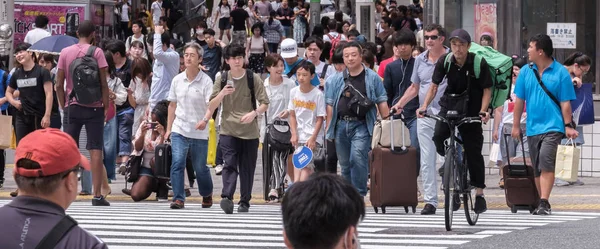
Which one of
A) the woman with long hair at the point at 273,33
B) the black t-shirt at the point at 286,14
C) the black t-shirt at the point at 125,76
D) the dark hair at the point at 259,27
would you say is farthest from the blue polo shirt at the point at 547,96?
the black t-shirt at the point at 286,14

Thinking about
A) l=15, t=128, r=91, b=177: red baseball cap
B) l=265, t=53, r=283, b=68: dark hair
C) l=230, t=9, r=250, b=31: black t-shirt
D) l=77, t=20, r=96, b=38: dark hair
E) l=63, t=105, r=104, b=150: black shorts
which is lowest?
l=63, t=105, r=104, b=150: black shorts

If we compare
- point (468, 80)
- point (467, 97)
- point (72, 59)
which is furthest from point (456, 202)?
point (72, 59)

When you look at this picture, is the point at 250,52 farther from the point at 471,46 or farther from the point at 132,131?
the point at 471,46

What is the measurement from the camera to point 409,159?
14.0 m

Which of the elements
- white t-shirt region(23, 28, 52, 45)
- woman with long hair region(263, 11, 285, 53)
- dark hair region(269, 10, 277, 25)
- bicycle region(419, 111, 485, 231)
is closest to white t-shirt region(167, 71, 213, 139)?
bicycle region(419, 111, 485, 231)

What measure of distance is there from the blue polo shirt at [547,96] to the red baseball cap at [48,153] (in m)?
8.73

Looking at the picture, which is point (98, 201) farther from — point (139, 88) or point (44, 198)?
point (44, 198)

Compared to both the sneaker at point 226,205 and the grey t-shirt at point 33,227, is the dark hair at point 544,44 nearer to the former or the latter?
the sneaker at point 226,205

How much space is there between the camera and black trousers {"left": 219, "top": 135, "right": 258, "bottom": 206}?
1387 cm

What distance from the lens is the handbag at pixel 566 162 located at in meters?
13.3

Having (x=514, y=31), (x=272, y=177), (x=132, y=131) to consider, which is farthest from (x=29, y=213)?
(x=514, y=31)

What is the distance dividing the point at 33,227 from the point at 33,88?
1165 centimetres

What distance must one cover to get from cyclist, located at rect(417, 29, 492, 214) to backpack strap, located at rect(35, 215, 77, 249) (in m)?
7.77

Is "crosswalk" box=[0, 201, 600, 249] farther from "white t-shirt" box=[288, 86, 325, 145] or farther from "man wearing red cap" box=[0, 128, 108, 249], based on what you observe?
"man wearing red cap" box=[0, 128, 108, 249]
